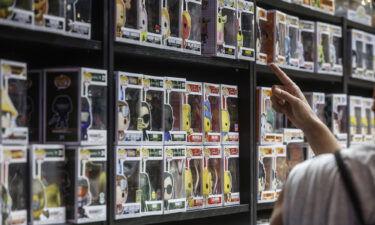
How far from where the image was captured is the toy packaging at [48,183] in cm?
229

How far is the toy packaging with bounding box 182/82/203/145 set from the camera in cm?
299

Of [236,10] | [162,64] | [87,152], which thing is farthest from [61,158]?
[236,10]

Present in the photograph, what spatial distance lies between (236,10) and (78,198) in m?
1.29

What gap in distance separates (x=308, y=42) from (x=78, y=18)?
1.79 metres

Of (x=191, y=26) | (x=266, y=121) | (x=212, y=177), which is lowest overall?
(x=212, y=177)

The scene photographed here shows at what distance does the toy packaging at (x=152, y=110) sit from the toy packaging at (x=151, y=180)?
45mm

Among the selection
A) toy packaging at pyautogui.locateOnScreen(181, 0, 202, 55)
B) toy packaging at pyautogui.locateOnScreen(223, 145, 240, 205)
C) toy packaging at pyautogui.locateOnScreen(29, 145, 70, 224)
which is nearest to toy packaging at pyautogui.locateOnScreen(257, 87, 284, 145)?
toy packaging at pyautogui.locateOnScreen(223, 145, 240, 205)

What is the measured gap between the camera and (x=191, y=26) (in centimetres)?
301

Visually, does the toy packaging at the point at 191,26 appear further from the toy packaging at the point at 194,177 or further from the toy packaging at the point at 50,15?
the toy packaging at the point at 50,15

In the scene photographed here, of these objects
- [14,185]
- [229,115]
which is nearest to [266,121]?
[229,115]

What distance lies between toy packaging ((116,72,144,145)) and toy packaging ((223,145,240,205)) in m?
0.66

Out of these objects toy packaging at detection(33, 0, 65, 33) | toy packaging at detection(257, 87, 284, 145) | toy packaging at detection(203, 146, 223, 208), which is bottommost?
toy packaging at detection(203, 146, 223, 208)

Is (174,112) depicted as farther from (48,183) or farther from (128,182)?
(48,183)

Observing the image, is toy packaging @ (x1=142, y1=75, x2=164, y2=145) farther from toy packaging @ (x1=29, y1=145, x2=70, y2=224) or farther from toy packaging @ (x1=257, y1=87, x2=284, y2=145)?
toy packaging @ (x1=257, y1=87, x2=284, y2=145)
